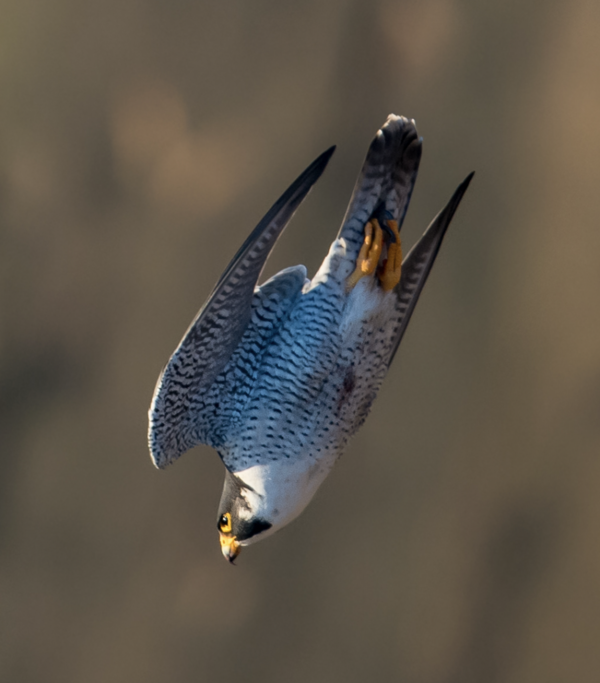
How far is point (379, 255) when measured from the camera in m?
1.10

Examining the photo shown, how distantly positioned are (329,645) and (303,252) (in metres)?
0.91

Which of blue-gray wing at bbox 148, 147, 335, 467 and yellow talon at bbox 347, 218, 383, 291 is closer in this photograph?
blue-gray wing at bbox 148, 147, 335, 467

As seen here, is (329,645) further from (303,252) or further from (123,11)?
(123,11)

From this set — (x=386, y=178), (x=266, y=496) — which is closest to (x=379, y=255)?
(x=386, y=178)

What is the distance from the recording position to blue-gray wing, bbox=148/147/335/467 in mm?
924

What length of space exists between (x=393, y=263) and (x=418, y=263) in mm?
71

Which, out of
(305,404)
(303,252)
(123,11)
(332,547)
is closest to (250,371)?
(305,404)

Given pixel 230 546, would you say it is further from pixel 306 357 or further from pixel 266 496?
pixel 306 357

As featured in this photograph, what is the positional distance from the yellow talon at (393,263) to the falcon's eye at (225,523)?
1.72ft

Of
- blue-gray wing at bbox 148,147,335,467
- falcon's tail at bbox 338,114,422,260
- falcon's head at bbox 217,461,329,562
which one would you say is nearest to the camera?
blue-gray wing at bbox 148,147,335,467

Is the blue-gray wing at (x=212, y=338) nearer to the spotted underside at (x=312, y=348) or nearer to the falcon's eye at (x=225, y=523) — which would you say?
the spotted underside at (x=312, y=348)

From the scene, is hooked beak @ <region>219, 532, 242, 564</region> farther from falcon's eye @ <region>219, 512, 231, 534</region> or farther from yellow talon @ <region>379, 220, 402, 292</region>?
yellow talon @ <region>379, 220, 402, 292</region>

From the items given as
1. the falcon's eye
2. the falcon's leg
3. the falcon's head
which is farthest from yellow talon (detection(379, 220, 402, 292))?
the falcon's eye

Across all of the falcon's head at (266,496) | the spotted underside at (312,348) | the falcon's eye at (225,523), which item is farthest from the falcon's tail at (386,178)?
the falcon's eye at (225,523)
